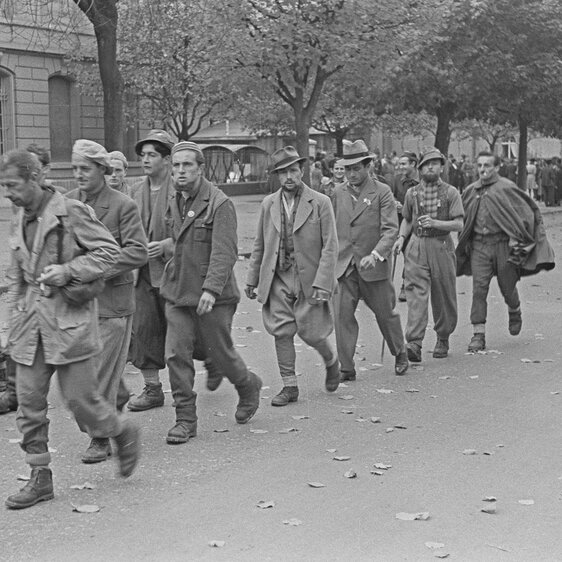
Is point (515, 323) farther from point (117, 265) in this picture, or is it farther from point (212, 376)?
point (117, 265)

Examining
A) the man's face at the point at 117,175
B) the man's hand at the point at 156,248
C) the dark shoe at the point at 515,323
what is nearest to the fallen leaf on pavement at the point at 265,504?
the man's hand at the point at 156,248

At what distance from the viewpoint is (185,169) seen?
24.0ft

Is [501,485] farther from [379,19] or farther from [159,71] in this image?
[159,71]

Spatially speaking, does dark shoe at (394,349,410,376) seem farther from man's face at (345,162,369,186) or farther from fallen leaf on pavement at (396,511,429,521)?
fallen leaf on pavement at (396,511,429,521)

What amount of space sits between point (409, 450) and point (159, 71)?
2992 cm

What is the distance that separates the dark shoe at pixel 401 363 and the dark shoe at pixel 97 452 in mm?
3367

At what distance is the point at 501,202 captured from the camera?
433 inches

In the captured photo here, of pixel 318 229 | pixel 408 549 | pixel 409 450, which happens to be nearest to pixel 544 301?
pixel 318 229

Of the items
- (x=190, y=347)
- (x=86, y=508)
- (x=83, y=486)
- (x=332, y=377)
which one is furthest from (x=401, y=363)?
(x=86, y=508)

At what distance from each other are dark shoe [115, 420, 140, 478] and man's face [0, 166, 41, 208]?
1.26 meters

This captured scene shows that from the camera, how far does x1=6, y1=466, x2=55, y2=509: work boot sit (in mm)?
5742

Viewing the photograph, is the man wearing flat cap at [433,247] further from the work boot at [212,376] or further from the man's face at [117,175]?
the man's face at [117,175]

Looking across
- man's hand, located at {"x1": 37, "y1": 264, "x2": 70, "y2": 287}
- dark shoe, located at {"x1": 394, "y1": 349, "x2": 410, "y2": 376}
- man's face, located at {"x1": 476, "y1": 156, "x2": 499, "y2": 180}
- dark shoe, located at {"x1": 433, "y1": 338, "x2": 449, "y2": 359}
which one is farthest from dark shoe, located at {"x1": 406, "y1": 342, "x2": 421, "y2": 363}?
man's hand, located at {"x1": 37, "y1": 264, "x2": 70, "y2": 287}

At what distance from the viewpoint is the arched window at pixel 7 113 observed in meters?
33.1
